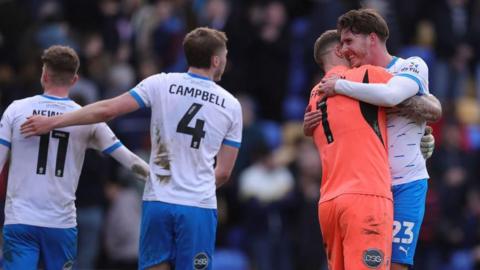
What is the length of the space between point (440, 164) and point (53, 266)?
904cm

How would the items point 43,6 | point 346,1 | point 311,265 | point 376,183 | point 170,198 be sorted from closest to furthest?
point 376,183 → point 170,198 → point 311,265 → point 346,1 → point 43,6

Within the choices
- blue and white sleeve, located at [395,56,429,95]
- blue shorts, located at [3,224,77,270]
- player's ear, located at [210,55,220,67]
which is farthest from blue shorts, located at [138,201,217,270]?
blue and white sleeve, located at [395,56,429,95]

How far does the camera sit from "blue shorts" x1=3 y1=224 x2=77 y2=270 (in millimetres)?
10461

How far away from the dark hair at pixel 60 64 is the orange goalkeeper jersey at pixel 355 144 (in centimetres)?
243

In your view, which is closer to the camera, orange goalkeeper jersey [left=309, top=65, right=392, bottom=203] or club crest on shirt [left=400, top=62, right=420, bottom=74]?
orange goalkeeper jersey [left=309, top=65, right=392, bottom=203]

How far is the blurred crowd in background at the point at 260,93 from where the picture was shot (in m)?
17.6

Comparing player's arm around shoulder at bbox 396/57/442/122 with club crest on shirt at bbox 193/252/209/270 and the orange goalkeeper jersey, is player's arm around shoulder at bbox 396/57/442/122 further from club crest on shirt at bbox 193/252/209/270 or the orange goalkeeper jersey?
club crest on shirt at bbox 193/252/209/270

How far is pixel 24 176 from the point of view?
10.6 m

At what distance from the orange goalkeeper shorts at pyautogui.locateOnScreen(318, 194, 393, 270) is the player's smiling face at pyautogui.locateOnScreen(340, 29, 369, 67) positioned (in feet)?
3.97

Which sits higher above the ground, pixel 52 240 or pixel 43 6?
pixel 43 6

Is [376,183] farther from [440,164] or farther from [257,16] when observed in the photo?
[257,16]

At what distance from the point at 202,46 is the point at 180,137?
0.85 meters

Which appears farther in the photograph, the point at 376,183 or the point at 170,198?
the point at 170,198

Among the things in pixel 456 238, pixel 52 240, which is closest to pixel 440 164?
pixel 456 238
